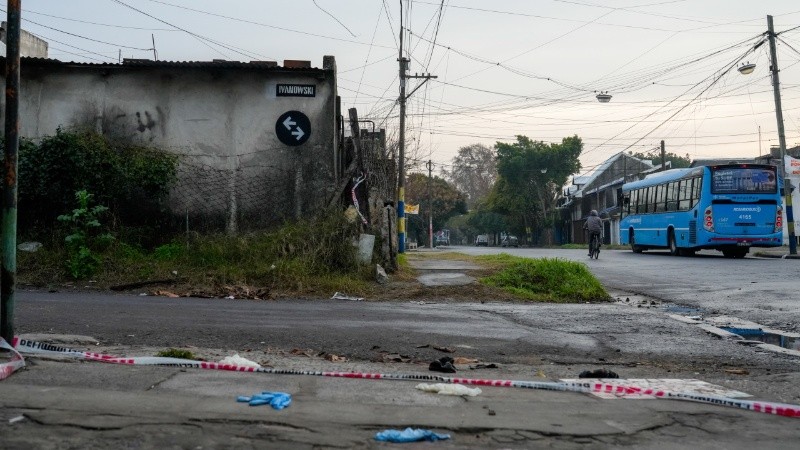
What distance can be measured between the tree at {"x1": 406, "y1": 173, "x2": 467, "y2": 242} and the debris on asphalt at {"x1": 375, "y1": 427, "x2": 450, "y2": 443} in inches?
2562

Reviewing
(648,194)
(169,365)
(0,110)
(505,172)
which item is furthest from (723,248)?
(505,172)

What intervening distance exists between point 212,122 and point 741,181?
1800cm

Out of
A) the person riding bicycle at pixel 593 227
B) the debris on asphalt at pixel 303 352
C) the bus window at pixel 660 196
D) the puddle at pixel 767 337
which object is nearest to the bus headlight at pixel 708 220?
the person riding bicycle at pixel 593 227

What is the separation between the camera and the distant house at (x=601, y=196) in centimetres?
6644

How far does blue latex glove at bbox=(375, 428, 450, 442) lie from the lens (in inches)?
150

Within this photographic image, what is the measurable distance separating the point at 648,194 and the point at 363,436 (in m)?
29.1

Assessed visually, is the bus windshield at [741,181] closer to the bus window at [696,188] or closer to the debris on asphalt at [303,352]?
the bus window at [696,188]

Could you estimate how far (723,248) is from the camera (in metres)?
25.5

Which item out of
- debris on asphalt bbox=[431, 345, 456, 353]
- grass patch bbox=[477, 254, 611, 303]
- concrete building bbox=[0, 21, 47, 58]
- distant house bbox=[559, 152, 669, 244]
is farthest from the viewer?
distant house bbox=[559, 152, 669, 244]

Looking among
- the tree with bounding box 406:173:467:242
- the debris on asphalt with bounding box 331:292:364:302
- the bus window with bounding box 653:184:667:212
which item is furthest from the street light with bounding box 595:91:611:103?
the tree with bounding box 406:173:467:242

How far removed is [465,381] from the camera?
5.43 m

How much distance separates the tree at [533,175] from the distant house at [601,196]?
4.24 metres

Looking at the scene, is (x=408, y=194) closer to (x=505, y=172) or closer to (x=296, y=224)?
(x=505, y=172)

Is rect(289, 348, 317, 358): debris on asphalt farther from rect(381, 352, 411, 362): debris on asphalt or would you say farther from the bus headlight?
the bus headlight
